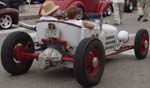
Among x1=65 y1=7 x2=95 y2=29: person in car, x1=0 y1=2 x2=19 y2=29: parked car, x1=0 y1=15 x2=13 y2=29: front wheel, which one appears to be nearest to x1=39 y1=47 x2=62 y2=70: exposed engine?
x1=65 y1=7 x2=95 y2=29: person in car

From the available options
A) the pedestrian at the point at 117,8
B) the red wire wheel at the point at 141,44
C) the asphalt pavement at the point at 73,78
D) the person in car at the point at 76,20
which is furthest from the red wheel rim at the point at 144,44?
the pedestrian at the point at 117,8

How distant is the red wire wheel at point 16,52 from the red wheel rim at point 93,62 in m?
1.20

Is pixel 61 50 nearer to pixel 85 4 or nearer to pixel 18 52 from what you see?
pixel 18 52

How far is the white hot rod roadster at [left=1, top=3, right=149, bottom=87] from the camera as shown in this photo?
20.8 feet

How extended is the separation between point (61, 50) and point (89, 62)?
61 cm

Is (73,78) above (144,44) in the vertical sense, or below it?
below

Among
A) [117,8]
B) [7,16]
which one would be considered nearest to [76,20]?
[7,16]

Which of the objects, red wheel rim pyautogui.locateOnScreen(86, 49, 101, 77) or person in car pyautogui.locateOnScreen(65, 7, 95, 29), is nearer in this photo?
red wheel rim pyautogui.locateOnScreen(86, 49, 101, 77)

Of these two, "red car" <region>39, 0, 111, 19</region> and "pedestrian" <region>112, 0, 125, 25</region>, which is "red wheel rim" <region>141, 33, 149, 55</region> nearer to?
"red car" <region>39, 0, 111, 19</region>

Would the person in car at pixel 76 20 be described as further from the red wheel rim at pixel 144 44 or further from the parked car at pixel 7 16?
the parked car at pixel 7 16

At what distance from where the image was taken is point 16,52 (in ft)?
23.5

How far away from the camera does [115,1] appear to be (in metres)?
16.7

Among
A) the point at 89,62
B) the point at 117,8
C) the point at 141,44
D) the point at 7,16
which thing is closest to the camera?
the point at 89,62

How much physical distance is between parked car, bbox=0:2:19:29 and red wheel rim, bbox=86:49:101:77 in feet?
27.8
